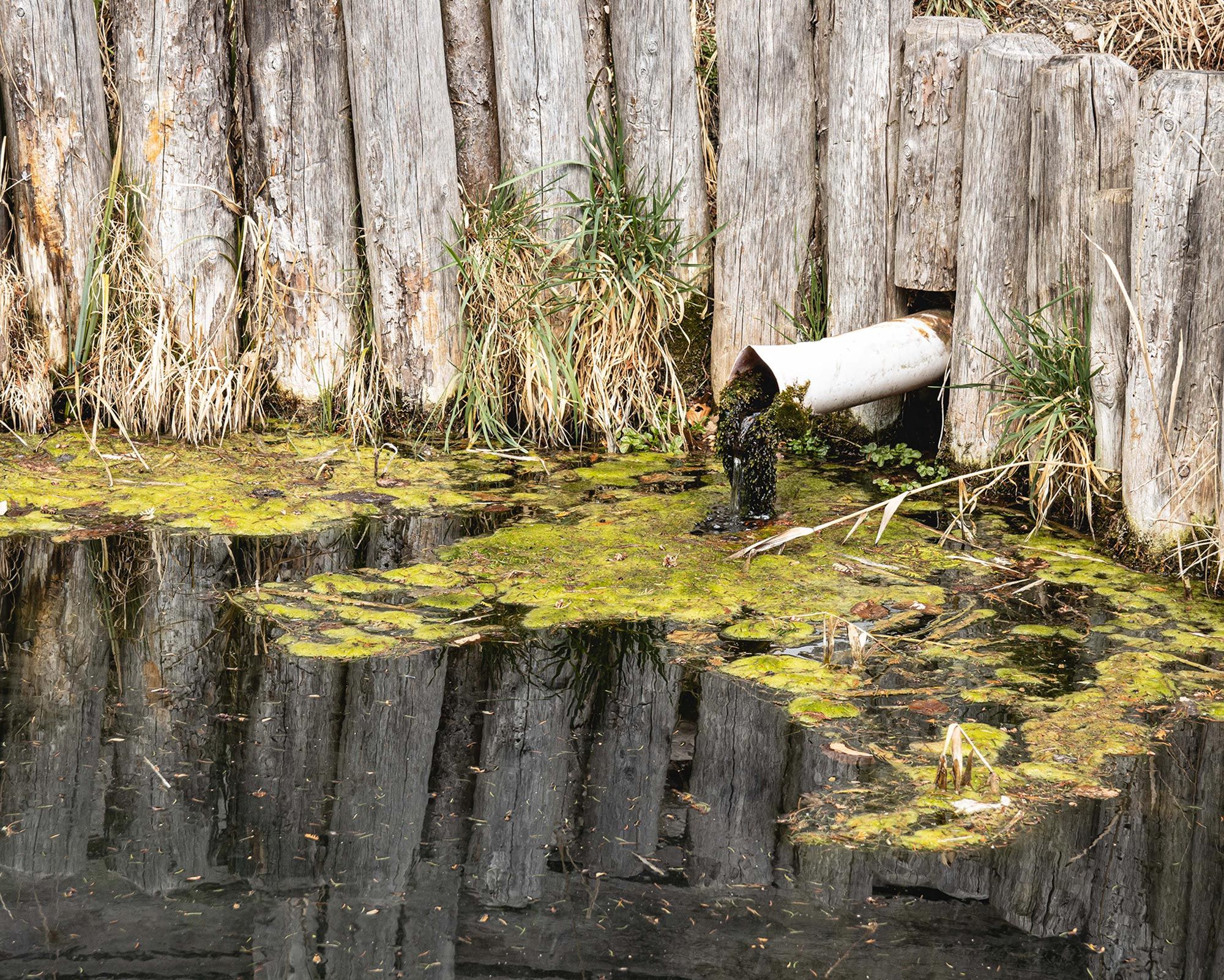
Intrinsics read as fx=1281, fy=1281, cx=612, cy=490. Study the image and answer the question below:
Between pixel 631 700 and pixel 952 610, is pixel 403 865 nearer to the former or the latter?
pixel 631 700

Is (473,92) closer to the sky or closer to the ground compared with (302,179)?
closer to the sky

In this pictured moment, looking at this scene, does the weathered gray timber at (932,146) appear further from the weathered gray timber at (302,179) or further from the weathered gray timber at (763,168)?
the weathered gray timber at (302,179)

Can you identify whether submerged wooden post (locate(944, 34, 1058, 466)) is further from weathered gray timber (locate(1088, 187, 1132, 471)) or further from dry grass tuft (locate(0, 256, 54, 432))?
dry grass tuft (locate(0, 256, 54, 432))

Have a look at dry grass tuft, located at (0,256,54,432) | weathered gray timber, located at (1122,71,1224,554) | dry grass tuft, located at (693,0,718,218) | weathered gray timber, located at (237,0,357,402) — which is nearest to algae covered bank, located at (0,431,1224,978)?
weathered gray timber, located at (1122,71,1224,554)

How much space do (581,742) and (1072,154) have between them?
8.08 ft

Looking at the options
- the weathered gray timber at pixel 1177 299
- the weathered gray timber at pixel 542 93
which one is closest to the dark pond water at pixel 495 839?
the weathered gray timber at pixel 1177 299

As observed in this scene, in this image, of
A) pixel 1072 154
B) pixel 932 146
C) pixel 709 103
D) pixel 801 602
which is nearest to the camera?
pixel 801 602

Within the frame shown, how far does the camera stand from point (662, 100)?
468 cm

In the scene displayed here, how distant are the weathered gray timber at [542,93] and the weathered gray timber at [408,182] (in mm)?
218

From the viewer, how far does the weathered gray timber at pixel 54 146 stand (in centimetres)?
435

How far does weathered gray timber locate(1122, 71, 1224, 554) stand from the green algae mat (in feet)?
0.99

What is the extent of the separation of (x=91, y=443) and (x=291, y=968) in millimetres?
2784

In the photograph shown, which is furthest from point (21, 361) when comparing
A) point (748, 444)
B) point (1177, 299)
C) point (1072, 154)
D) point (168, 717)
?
point (1177, 299)

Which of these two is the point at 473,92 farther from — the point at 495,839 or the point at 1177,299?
the point at 495,839
